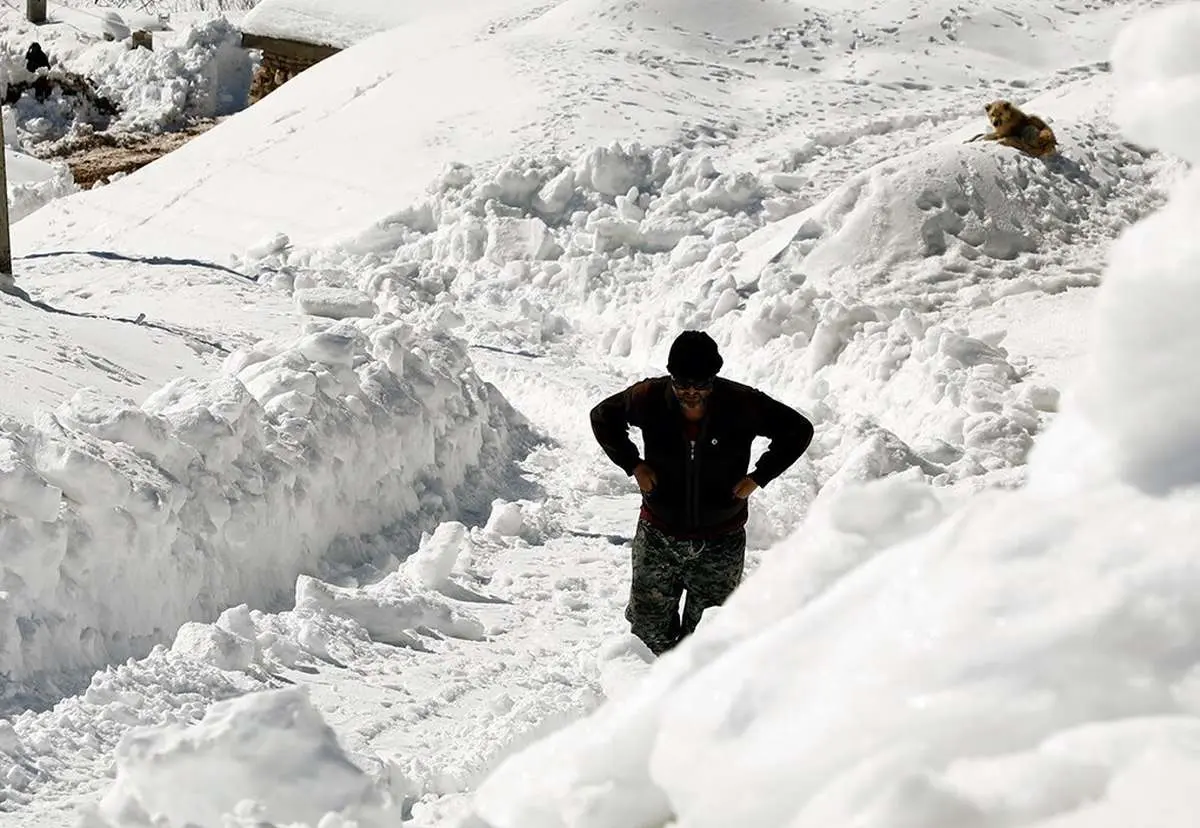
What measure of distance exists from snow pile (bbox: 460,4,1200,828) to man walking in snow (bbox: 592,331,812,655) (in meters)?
2.43

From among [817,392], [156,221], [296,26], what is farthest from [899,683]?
[296,26]

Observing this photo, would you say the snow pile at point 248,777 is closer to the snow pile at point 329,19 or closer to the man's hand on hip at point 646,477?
the man's hand on hip at point 646,477

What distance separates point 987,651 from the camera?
233cm

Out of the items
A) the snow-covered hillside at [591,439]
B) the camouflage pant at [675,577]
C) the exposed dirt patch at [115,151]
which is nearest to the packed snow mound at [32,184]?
the exposed dirt patch at [115,151]

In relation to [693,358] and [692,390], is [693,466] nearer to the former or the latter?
[692,390]

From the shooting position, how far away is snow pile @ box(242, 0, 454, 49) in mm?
23328

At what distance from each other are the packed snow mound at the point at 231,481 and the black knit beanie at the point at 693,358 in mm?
2334

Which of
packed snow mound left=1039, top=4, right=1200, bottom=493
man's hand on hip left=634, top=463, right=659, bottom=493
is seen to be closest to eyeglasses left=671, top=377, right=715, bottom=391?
man's hand on hip left=634, top=463, right=659, bottom=493

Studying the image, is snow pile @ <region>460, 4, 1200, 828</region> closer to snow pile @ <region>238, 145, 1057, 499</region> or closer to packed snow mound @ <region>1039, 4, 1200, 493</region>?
packed snow mound @ <region>1039, 4, 1200, 493</region>

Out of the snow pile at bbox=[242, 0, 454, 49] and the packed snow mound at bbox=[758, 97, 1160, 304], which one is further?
the snow pile at bbox=[242, 0, 454, 49]

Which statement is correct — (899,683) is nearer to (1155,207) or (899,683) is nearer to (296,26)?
(1155,207)

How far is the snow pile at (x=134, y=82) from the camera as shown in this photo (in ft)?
81.0

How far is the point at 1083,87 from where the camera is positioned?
1680cm

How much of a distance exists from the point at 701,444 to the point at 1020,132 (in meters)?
9.79
